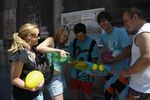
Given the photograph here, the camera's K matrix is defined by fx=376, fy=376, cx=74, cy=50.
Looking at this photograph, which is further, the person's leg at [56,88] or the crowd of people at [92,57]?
the person's leg at [56,88]

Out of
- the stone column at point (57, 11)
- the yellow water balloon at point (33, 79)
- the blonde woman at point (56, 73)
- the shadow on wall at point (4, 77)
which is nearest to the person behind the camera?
the yellow water balloon at point (33, 79)

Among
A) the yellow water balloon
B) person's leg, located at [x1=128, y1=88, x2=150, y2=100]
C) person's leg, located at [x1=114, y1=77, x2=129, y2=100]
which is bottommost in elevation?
person's leg, located at [x1=114, y1=77, x2=129, y2=100]

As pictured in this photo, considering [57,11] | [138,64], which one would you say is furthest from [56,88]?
[57,11]

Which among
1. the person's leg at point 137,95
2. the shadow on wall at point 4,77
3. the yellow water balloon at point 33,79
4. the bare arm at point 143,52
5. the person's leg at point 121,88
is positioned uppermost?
the bare arm at point 143,52

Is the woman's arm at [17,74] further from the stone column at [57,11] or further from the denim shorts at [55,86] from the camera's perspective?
the stone column at [57,11]

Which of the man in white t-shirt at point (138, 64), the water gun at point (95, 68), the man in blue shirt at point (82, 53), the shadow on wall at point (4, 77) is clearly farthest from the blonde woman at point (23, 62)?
the shadow on wall at point (4, 77)

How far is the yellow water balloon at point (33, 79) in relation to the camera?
3.74m

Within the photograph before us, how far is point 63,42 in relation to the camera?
505 centimetres

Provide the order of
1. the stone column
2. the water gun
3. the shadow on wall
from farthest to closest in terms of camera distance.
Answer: the stone column < the shadow on wall < the water gun

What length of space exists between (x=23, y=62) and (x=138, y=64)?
3.84 feet

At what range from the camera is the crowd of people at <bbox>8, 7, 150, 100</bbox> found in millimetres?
3781

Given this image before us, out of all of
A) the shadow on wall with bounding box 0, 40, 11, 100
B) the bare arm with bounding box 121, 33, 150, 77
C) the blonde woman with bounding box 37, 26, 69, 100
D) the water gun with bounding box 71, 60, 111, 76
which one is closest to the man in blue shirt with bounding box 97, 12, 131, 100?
the water gun with bounding box 71, 60, 111, 76

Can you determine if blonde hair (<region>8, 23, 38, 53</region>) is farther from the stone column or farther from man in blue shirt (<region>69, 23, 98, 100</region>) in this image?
the stone column

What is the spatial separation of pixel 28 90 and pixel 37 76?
24 cm
